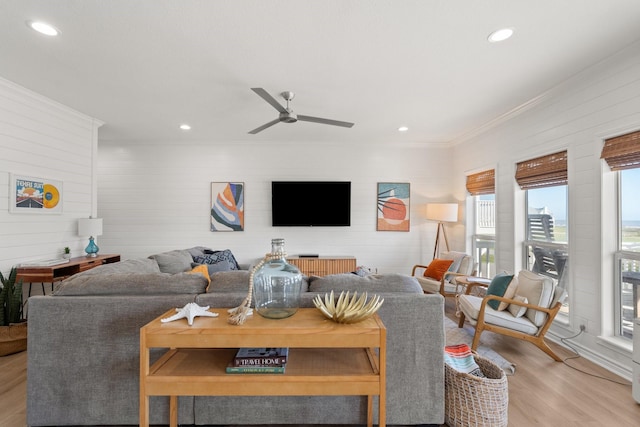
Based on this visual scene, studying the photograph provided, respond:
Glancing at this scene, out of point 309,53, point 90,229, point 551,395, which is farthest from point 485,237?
point 90,229

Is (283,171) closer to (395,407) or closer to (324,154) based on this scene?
(324,154)

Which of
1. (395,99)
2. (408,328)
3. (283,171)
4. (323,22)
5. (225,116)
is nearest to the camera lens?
(408,328)

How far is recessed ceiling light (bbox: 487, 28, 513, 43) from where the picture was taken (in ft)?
6.82

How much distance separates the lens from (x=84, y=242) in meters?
4.03

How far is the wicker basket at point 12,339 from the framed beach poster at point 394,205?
474 cm

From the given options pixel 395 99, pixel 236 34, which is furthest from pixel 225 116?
pixel 395 99

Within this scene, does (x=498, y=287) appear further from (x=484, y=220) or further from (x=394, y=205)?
(x=394, y=205)

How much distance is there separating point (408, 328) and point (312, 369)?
0.60 m

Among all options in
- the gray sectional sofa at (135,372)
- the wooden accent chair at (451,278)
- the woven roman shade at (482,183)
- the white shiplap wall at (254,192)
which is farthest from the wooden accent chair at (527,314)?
the white shiplap wall at (254,192)

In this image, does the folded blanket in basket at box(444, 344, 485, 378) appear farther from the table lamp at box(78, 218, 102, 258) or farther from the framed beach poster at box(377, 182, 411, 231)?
the table lamp at box(78, 218, 102, 258)

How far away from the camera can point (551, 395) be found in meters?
2.09

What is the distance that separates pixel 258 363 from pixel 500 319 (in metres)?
2.41

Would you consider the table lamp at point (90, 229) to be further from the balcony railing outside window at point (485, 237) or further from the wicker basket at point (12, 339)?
the balcony railing outside window at point (485, 237)

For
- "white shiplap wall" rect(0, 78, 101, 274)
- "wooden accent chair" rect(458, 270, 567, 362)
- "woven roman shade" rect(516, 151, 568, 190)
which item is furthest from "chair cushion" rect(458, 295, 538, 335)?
"white shiplap wall" rect(0, 78, 101, 274)
